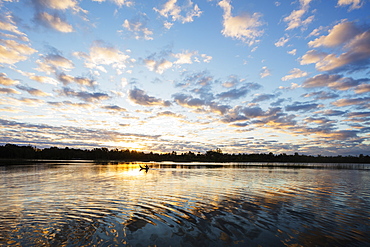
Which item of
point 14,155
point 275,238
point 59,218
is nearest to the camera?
point 275,238

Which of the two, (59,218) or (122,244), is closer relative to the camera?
(122,244)

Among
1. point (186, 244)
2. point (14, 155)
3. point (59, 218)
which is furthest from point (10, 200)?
point (14, 155)

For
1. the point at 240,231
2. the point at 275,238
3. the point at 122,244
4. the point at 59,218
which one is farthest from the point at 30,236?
the point at 275,238

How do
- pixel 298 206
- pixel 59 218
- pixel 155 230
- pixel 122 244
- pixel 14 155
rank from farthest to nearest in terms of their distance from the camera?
1. pixel 14 155
2. pixel 298 206
3. pixel 59 218
4. pixel 155 230
5. pixel 122 244

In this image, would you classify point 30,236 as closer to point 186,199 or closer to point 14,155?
point 186,199

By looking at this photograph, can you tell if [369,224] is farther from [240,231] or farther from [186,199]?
[186,199]

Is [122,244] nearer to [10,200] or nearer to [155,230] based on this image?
[155,230]

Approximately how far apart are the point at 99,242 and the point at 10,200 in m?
14.5

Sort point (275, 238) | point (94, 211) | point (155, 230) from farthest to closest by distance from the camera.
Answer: point (94, 211) → point (155, 230) → point (275, 238)

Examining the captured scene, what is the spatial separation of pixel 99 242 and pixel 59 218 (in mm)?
5585

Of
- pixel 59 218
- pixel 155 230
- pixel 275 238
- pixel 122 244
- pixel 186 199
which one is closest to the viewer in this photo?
pixel 122 244

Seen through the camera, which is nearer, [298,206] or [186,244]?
[186,244]

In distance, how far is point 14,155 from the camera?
554 feet

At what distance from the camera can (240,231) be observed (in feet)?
41.1
